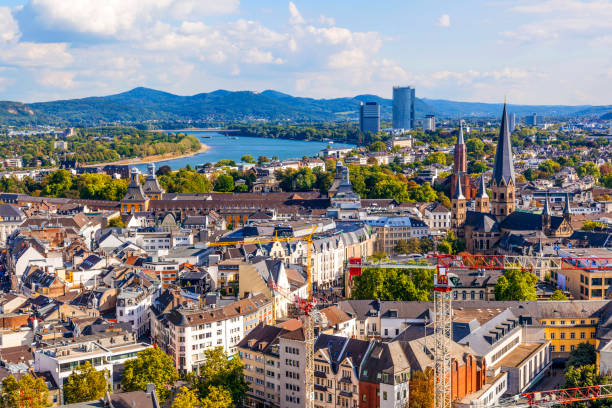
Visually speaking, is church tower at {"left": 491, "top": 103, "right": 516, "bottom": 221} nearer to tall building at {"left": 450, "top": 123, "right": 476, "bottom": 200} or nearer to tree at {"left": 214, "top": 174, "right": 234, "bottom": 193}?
tall building at {"left": 450, "top": 123, "right": 476, "bottom": 200}

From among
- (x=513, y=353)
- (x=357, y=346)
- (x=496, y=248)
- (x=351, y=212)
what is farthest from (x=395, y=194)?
(x=357, y=346)

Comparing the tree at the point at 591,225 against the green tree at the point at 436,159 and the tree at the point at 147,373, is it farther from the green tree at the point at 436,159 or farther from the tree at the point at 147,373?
the green tree at the point at 436,159

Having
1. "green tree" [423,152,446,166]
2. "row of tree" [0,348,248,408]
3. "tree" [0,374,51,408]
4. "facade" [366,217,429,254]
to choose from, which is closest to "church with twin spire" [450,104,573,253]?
"facade" [366,217,429,254]

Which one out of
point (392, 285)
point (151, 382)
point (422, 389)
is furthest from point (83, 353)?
point (392, 285)

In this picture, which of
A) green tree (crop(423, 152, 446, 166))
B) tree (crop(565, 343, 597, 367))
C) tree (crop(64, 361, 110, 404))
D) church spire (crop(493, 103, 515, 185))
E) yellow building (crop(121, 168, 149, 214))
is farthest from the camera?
green tree (crop(423, 152, 446, 166))

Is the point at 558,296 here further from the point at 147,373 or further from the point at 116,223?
the point at 116,223

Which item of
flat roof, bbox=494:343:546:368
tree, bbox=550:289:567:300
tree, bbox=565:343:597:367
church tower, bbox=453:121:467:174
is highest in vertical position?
church tower, bbox=453:121:467:174

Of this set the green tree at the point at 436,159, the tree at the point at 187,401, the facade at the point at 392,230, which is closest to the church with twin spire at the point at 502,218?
the facade at the point at 392,230

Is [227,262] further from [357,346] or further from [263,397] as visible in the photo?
[357,346]

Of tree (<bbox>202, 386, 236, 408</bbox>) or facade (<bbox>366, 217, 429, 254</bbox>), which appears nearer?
tree (<bbox>202, 386, 236, 408</bbox>)
